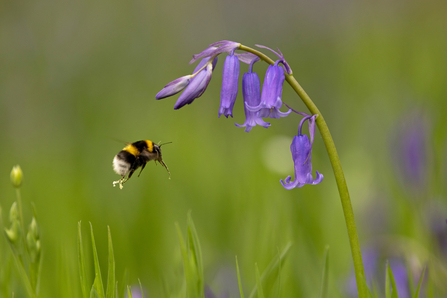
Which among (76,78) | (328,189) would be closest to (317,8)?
(76,78)

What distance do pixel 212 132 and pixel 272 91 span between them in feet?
13.3

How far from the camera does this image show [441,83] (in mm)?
4684

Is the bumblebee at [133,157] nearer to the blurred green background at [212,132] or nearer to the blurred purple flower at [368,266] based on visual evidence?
the blurred green background at [212,132]

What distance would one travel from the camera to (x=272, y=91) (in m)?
1.55

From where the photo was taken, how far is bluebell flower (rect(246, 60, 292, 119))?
152 cm

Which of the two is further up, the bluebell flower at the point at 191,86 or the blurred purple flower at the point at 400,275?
the bluebell flower at the point at 191,86

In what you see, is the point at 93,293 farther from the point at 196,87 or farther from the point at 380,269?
the point at 380,269

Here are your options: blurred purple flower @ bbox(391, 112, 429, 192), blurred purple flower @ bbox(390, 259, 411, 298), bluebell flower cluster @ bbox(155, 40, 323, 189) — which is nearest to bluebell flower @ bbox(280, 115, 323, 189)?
bluebell flower cluster @ bbox(155, 40, 323, 189)

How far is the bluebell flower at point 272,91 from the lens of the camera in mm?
1516

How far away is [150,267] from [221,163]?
172 centimetres

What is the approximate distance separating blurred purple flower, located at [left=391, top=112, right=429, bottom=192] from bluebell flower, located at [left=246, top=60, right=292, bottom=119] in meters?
1.53

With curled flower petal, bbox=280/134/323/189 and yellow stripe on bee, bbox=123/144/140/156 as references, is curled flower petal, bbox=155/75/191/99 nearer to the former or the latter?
curled flower petal, bbox=280/134/323/189

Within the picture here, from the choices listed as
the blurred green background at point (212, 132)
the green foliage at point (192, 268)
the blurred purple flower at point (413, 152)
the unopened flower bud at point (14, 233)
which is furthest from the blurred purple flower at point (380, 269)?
the unopened flower bud at point (14, 233)

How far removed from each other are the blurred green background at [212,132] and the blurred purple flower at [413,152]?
0.09 ft
